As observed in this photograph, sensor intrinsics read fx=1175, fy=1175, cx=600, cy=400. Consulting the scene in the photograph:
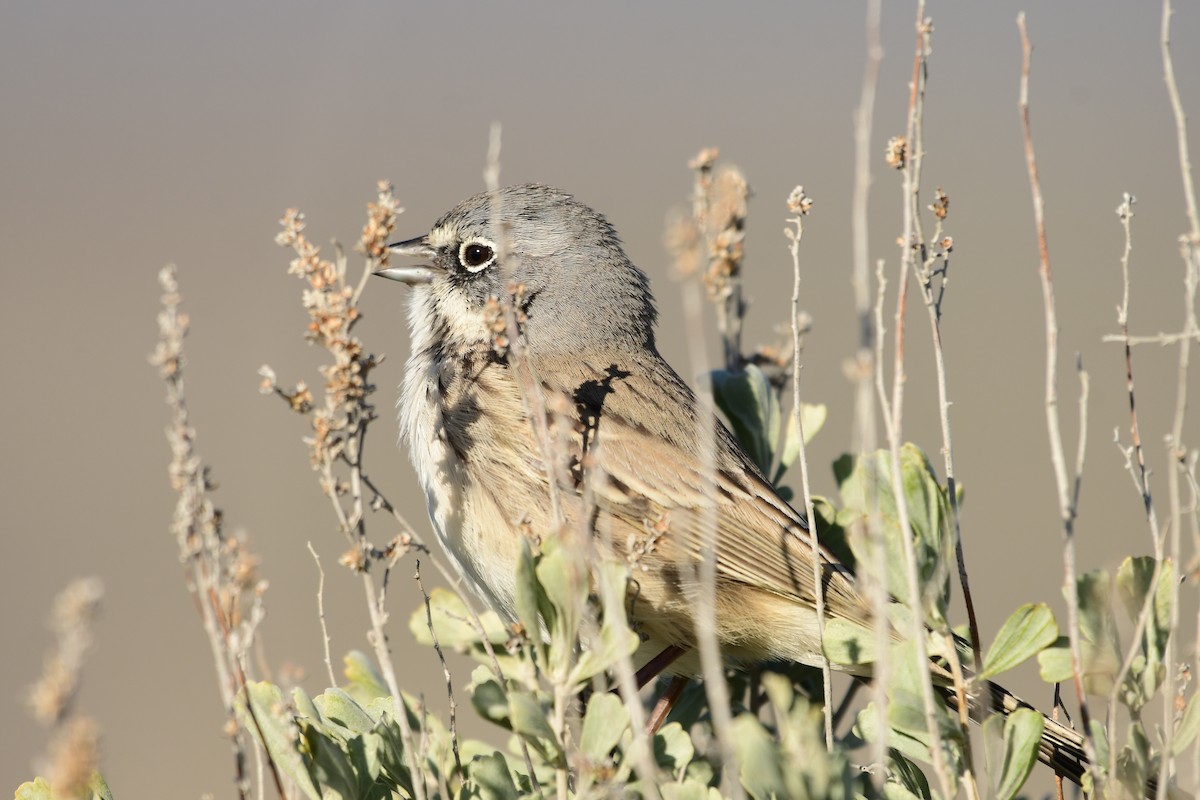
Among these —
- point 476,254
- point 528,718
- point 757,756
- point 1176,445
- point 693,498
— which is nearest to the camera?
point 757,756

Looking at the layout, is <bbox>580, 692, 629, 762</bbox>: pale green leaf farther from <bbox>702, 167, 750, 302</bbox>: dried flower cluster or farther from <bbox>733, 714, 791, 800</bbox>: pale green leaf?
<bbox>702, 167, 750, 302</bbox>: dried flower cluster

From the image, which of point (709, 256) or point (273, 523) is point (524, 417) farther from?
point (273, 523)

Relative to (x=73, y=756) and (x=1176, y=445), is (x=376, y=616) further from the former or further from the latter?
(x=1176, y=445)

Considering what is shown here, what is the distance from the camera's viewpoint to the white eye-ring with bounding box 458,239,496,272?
4.37m

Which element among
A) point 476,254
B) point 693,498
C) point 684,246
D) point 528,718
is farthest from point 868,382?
point 476,254

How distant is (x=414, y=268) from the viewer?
4477mm

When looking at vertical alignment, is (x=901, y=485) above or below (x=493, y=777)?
above

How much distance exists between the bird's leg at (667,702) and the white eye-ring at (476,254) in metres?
1.65

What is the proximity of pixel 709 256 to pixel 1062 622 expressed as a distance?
516 centimetres

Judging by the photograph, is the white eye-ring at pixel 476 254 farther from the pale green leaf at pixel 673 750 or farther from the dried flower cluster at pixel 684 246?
the dried flower cluster at pixel 684 246

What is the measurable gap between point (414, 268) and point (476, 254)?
262 mm

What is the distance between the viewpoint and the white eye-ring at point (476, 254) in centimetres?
437

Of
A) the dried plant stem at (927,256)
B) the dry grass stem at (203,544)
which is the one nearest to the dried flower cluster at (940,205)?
the dried plant stem at (927,256)

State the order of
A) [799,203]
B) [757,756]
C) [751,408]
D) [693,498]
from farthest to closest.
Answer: [751,408]
[693,498]
[799,203]
[757,756]
